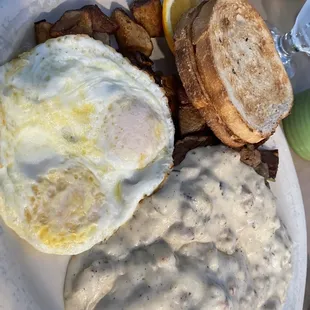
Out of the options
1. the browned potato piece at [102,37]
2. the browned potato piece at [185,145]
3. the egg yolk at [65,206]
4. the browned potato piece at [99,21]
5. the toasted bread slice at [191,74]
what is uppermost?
the browned potato piece at [99,21]

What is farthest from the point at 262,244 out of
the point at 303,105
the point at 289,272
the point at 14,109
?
the point at 14,109

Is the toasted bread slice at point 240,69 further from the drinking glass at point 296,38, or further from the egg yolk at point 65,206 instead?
the egg yolk at point 65,206

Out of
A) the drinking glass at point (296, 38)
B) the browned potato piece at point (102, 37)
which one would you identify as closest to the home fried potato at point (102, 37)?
the browned potato piece at point (102, 37)

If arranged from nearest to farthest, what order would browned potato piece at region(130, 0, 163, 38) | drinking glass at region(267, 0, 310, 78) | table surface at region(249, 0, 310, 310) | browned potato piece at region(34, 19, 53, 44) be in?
1. browned potato piece at region(34, 19, 53, 44)
2. browned potato piece at region(130, 0, 163, 38)
3. drinking glass at region(267, 0, 310, 78)
4. table surface at region(249, 0, 310, 310)

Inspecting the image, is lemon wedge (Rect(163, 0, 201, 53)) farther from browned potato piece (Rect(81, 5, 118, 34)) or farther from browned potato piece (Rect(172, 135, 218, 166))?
browned potato piece (Rect(172, 135, 218, 166))

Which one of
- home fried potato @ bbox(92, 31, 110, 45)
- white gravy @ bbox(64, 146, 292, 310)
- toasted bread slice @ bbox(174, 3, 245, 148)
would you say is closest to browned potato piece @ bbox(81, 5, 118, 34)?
home fried potato @ bbox(92, 31, 110, 45)

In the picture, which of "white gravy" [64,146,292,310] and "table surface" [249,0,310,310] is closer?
"white gravy" [64,146,292,310]

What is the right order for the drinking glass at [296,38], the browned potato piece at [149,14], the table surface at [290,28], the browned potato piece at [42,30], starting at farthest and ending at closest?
1. the table surface at [290,28]
2. the drinking glass at [296,38]
3. the browned potato piece at [149,14]
4. the browned potato piece at [42,30]
